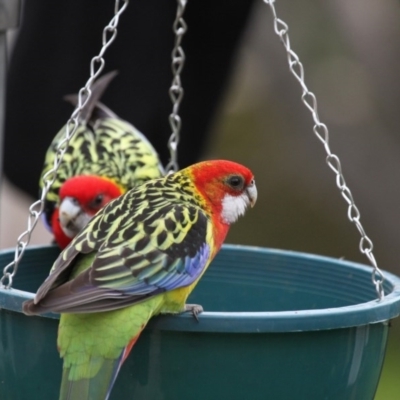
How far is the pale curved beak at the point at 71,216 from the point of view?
354cm

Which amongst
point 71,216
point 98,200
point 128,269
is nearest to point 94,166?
point 98,200

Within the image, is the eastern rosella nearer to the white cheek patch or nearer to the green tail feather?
the white cheek patch

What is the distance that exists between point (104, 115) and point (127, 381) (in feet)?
8.04

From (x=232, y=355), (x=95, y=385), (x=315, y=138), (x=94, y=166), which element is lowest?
(x=315, y=138)

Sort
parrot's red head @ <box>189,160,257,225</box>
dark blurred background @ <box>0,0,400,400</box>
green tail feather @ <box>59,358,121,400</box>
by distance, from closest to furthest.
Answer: green tail feather @ <box>59,358,121,400</box> < parrot's red head @ <box>189,160,257,225</box> < dark blurred background @ <box>0,0,400,400</box>

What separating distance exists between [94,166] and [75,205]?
44 centimetres

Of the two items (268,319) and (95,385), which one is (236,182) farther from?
(95,385)

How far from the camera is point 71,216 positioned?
11.6 ft

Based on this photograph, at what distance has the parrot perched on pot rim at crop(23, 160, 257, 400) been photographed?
1.91 meters

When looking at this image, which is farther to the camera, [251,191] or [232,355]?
[251,191]

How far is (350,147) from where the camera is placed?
6316 millimetres

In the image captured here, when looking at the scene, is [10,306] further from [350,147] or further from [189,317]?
[350,147]

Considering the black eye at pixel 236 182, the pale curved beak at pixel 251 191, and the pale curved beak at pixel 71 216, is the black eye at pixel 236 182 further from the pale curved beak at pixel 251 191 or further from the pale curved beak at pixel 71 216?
the pale curved beak at pixel 71 216

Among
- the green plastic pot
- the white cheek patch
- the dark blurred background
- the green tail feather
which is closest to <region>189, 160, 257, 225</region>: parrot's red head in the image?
the white cheek patch
